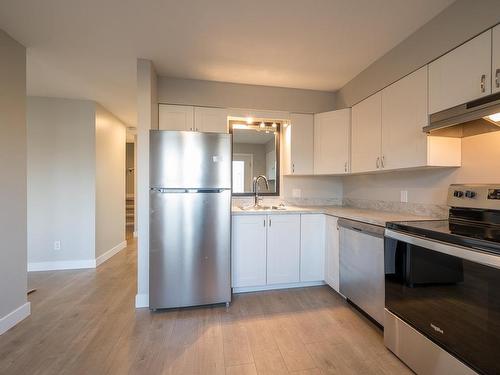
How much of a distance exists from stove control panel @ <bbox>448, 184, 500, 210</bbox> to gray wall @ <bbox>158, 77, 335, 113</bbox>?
6.25 ft

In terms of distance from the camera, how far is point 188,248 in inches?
87.2

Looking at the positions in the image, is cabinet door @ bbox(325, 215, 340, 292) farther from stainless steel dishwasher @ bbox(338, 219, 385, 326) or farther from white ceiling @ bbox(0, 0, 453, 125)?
white ceiling @ bbox(0, 0, 453, 125)

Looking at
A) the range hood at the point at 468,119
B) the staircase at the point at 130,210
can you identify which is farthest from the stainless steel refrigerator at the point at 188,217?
the staircase at the point at 130,210

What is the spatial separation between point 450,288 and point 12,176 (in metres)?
3.26

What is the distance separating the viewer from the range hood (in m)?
1.30

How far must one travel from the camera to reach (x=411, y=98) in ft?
6.33

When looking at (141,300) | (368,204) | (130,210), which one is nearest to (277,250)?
(368,204)

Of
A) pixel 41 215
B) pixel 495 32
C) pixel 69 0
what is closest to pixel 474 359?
pixel 495 32

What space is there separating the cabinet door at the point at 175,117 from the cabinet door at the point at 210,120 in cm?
7

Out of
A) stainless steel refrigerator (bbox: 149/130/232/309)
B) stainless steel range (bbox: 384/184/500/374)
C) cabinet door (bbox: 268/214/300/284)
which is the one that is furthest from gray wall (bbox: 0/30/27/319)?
stainless steel range (bbox: 384/184/500/374)

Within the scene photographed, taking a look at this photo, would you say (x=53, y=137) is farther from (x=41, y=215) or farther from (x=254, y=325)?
(x=254, y=325)

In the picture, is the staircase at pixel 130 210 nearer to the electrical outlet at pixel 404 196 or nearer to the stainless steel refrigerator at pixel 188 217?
the stainless steel refrigerator at pixel 188 217

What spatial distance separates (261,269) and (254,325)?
635mm

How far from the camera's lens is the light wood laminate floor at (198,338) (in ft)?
5.12
